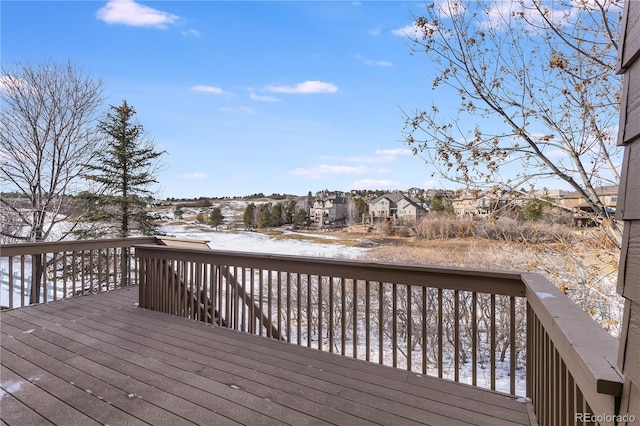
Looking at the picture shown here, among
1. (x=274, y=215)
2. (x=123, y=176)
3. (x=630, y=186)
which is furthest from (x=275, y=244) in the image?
(x=630, y=186)

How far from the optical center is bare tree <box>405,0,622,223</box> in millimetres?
5027

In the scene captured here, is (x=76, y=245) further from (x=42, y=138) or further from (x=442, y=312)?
(x=42, y=138)

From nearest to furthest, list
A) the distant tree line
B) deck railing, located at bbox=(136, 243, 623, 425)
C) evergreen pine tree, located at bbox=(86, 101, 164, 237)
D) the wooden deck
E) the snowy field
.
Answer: deck railing, located at bbox=(136, 243, 623, 425) < the wooden deck < the snowy field < the distant tree line < evergreen pine tree, located at bbox=(86, 101, 164, 237)

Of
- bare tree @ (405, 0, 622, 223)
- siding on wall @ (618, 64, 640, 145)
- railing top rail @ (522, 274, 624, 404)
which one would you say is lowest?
railing top rail @ (522, 274, 624, 404)

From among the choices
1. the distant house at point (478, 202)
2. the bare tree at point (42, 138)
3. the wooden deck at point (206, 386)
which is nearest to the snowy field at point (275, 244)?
the distant house at point (478, 202)

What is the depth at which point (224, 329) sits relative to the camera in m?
3.55

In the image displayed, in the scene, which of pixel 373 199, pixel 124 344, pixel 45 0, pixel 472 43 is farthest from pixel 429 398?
pixel 45 0

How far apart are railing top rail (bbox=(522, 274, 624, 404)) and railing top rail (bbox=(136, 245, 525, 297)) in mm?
634

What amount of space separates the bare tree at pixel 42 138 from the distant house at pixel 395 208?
322 inches

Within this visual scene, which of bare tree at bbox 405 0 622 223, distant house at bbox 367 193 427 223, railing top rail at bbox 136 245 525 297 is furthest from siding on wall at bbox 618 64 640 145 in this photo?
distant house at bbox 367 193 427 223

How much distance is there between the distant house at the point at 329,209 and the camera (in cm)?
1012

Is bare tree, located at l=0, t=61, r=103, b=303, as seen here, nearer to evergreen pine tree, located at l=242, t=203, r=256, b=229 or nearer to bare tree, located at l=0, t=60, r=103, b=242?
bare tree, located at l=0, t=60, r=103, b=242

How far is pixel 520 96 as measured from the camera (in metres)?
5.52

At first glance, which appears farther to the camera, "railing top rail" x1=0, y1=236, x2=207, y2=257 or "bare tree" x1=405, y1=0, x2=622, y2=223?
"bare tree" x1=405, y1=0, x2=622, y2=223
